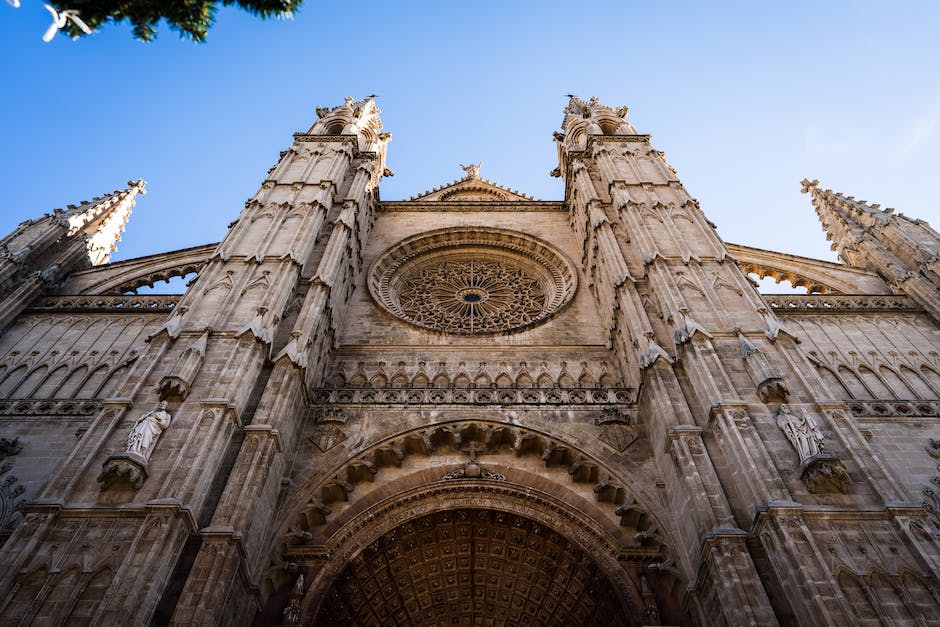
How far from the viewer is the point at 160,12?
584cm

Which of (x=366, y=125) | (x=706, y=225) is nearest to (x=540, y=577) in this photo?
(x=706, y=225)

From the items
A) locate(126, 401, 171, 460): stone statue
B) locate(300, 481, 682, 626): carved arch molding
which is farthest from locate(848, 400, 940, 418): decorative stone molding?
locate(126, 401, 171, 460): stone statue

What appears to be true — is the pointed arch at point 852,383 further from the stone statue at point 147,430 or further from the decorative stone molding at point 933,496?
the stone statue at point 147,430

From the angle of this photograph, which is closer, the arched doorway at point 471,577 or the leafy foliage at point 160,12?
the leafy foliage at point 160,12

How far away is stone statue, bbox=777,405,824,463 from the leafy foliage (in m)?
8.38

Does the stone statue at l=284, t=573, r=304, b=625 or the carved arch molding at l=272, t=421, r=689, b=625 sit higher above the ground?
the carved arch molding at l=272, t=421, r=689, b=625

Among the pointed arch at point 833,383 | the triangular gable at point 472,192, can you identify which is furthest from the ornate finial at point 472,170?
the pointed arch at point 833,383

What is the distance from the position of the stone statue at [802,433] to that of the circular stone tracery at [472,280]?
659cm

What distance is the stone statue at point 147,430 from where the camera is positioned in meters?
9.20

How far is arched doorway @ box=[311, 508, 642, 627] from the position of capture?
10742 millimetres

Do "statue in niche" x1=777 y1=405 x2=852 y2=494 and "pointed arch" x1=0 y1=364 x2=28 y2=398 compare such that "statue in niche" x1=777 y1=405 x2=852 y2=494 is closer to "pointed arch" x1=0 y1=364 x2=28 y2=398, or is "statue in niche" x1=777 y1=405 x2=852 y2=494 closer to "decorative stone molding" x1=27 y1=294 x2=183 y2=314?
"decorative stone molding" x1=27 y1=294 x2=183 y2=314

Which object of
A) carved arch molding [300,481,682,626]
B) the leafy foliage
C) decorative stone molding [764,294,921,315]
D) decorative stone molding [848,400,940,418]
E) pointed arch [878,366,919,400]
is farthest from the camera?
decorative stone molding [764,294,921,315]

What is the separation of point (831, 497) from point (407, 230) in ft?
45.9

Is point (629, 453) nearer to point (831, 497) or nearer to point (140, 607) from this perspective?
point (831, 497)
